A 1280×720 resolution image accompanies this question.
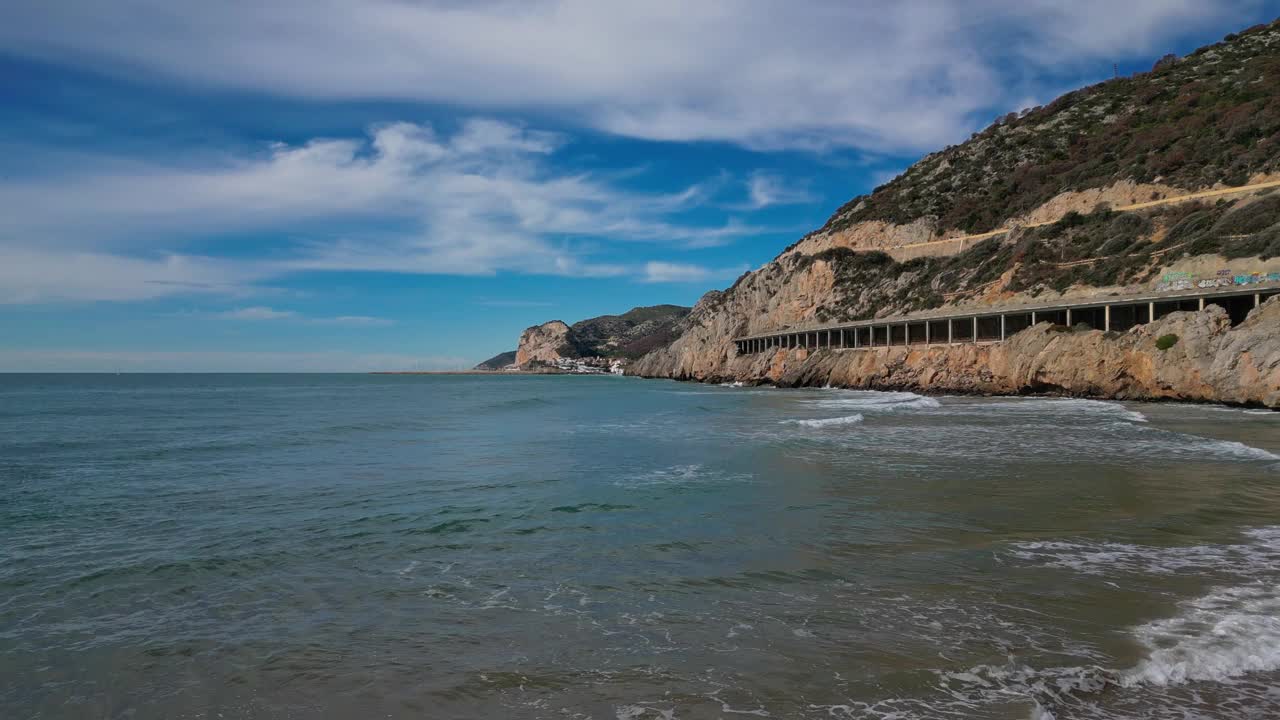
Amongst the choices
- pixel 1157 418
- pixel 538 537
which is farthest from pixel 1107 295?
pixel 538 537

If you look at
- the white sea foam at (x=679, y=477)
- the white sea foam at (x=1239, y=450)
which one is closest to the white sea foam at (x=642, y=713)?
the white sea foam at (x=679, y=477)

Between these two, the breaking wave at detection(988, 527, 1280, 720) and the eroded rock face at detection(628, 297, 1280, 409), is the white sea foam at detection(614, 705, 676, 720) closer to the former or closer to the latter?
the breaking wave at detection(988, 527, 1280, 720)

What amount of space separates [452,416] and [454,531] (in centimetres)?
2859

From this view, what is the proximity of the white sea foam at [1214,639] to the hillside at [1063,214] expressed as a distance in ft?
136

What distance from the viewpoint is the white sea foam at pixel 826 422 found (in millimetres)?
27469

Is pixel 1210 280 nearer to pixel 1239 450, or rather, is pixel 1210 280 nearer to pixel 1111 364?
pixel 1111 364

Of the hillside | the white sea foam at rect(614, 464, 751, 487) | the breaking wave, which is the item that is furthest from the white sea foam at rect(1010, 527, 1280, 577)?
the hillside

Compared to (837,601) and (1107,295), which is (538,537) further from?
(1107,295)

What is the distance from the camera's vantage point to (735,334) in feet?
334

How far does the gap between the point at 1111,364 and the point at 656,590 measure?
39.6 metres

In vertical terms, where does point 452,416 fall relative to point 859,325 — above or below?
below

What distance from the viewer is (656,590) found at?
7602mm

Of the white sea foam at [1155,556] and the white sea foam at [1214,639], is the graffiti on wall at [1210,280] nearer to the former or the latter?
the white sea foam at [1155,556]

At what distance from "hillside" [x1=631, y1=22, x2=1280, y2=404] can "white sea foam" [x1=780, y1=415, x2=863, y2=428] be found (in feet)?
85.9
